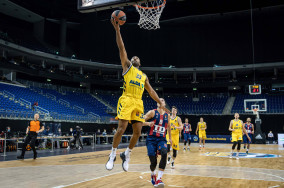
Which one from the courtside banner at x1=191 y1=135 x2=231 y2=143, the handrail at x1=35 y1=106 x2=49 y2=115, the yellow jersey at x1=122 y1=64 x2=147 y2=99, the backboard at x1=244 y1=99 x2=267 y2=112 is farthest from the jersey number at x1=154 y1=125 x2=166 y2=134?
the courtside banner at x1=191 y1=135 x2=231 y2=143

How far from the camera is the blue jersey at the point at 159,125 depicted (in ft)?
20.2

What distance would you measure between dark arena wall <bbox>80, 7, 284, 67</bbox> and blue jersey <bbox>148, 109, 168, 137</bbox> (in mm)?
31943

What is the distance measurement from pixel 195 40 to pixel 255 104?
15.4 metres

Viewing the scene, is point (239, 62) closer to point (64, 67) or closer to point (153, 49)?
point (153, 49)

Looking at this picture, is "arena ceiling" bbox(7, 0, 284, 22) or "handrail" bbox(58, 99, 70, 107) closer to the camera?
"handrail" bbox(58, 99, 70, 107)

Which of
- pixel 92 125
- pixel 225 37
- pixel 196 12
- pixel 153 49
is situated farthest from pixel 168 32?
pixel 92 125

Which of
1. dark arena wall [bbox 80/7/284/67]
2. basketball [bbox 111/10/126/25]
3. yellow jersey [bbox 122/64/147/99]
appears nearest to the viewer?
basketball [bbox 111/10/126/25]

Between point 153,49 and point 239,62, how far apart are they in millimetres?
13672

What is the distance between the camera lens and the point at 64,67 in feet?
124

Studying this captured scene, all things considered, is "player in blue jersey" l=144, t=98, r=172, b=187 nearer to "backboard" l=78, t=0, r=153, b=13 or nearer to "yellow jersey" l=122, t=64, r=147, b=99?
"yellow jersey" l=122, t=64, r=147, b=99

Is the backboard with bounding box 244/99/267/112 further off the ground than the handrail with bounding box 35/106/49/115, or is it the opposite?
the backboard with bounding box 244/99/267/112

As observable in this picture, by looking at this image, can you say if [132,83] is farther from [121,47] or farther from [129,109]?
[121,47]

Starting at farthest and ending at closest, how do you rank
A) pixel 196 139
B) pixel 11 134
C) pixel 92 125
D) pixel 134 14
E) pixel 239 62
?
pixel 239 62 < pixel 134 14 < pixel 196 139 < pixel 92 125 < pixel 11 134

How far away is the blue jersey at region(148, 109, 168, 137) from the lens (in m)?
6.17
